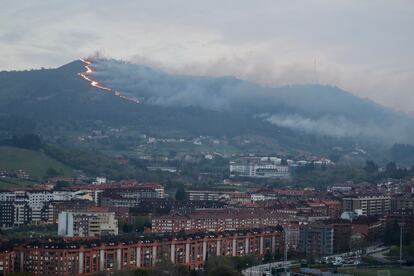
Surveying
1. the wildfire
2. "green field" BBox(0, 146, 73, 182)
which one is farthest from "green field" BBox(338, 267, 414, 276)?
the wildfire

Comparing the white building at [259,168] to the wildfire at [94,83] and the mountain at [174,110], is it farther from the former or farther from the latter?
the wildfire at [94,83]

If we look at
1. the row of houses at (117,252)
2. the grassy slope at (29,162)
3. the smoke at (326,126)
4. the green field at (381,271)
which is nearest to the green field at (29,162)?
the grassy slope at (29,162)

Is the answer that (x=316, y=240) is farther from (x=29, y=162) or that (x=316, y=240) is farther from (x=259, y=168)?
(x=259, y=168)

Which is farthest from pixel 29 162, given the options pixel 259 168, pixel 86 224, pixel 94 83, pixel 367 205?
pixel 94 83

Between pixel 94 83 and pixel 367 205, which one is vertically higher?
pixel 94 83

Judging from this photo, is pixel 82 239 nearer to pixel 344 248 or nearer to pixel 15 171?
pixel 344 248

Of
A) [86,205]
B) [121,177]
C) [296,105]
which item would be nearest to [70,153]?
[121,177]
